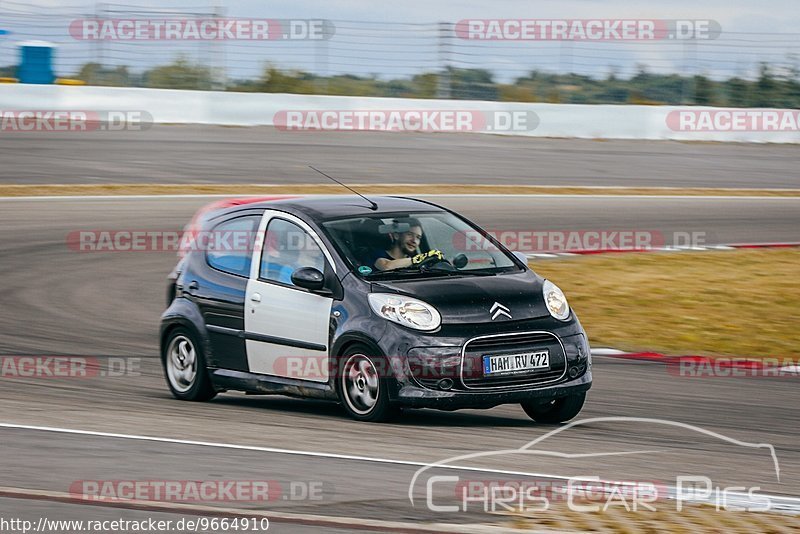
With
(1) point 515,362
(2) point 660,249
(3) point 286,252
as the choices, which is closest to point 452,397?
(1) point 515,362

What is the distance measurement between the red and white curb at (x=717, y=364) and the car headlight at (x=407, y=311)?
345 cm

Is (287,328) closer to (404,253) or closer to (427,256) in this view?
(404,253)

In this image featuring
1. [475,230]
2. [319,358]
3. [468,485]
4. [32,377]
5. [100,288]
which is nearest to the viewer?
[468,485]

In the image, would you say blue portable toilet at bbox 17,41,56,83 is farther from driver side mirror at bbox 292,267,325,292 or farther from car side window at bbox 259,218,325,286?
driver side mirror at bbox 292,267,325,292

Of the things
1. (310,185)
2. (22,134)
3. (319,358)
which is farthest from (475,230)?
(22,134)

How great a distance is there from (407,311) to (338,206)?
135 centimetres

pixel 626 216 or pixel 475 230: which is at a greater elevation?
pixel 475 230

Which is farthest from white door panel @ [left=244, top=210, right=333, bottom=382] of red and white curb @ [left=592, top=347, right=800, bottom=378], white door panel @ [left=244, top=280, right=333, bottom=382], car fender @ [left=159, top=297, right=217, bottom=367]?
red and white curb @ [left=592, top=347, right=800, bottom=378]

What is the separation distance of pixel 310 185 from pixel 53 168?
182 inches

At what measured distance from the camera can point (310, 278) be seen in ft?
28.0

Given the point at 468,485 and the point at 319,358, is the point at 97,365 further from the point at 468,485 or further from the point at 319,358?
the point at 468,485

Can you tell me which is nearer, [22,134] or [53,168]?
[53,168]

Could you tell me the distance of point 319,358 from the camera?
336 inches

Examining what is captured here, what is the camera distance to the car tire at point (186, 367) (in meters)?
9.51
